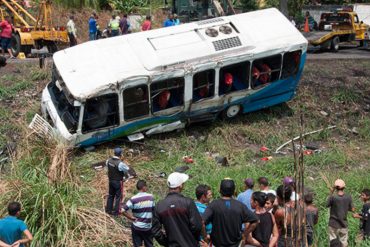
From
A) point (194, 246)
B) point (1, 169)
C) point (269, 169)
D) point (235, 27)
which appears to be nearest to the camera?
point (194, 246)

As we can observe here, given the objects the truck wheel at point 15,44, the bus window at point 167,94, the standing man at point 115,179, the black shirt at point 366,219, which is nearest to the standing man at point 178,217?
the black shirt at point 366,219

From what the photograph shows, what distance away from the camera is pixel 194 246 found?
639cm

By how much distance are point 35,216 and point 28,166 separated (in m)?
1.88

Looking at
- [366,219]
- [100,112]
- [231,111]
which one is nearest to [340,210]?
[366,219]

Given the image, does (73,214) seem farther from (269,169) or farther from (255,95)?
(255,95)

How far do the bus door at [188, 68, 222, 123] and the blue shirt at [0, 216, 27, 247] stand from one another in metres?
7.47

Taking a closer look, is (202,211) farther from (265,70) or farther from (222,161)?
(265,70)

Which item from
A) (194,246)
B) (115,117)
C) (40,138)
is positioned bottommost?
(115,117)

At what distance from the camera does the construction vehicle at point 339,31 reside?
22.5 meters

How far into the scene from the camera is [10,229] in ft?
21.5

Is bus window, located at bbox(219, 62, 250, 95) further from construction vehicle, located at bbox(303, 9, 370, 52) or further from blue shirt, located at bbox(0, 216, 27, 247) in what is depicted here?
construction vehicle, located at bbox(303, 9, 370, 52)

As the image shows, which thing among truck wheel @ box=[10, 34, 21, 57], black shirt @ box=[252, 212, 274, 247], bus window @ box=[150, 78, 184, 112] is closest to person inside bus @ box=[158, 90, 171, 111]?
bus window @ box=[150, 78, 184, 112]

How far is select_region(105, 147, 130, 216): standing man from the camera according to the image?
369 inches

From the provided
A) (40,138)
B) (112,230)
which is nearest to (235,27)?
(40,138)
